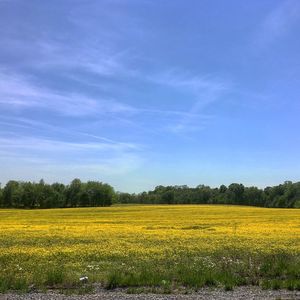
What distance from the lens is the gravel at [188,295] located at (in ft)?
43.0

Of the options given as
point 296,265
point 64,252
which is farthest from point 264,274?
point 64,252

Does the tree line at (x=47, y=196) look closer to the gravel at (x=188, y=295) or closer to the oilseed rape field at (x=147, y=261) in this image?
the oilseed rape field at (x=147, y=261)

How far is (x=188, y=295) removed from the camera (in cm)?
1357

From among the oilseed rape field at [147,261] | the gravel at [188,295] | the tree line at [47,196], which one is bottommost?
the gravel at [188,295]

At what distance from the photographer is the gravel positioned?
516 inches

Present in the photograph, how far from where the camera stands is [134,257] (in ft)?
77.6

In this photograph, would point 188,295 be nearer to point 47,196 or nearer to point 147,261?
point 147,261

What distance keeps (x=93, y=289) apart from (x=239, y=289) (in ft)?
14.4

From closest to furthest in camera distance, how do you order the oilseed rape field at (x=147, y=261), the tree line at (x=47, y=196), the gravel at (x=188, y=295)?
the gravel at (x=188, y=295)
the oilseed rape field at (x=147, y=261)
the tree line at (x=47, y=196)

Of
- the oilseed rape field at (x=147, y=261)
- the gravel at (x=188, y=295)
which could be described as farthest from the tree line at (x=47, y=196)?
the gravel at (x=188, y=295)

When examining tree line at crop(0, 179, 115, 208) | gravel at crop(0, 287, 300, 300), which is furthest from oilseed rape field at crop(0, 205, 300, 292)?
tree line at crop(0, 179, 115, 208)

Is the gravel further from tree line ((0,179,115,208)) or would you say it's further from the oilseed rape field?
tree line ((0,179,115,208))

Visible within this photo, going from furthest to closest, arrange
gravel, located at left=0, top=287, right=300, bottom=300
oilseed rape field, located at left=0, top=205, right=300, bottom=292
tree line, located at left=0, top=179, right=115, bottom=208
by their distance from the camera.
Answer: tree line, located at left=0, top=179, right=115, bottom=208 < oilseed rape field, located at left=0, top=205, right=300, bottom=292 < gravel, located at left=0, top=287, right=300, bottom=300

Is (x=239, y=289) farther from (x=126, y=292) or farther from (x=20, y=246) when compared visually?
(x=20, y=246)
